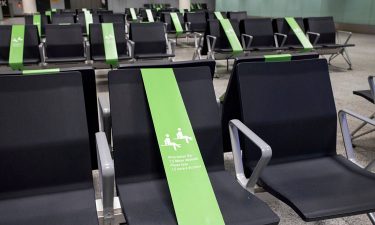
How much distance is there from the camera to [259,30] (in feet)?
19.3

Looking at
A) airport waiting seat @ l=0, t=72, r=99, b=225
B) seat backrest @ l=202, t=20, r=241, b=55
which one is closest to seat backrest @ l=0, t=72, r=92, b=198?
airport waiting seat @ l=0, t=72, r=99, b=225

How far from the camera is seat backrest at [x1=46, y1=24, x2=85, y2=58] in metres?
4.73

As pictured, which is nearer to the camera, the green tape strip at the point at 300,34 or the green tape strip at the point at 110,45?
the green tape strip at the point at 110,45

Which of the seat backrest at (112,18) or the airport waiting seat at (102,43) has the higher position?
the seat backrest at (112,18)

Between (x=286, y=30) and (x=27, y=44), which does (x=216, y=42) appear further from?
(x=27, y=44)

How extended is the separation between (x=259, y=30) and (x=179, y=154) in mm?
4745

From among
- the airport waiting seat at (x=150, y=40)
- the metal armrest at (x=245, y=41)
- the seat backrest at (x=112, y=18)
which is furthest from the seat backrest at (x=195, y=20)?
the airport waiting seat at (x=150, y=40)

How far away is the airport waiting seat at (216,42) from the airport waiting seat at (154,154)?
375 centimetres

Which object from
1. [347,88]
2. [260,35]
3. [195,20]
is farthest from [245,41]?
[195,20]

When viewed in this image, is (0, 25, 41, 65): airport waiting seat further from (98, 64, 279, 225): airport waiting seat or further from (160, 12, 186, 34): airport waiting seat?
(160, 12, 186, 34): airport waiting seat

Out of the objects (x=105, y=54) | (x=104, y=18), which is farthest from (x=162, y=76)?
(x=104, y=18)

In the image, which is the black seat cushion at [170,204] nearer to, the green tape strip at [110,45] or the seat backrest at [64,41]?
the green tape strip at [110,45]

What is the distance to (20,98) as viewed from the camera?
1.56 m

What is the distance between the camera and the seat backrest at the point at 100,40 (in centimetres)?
502
